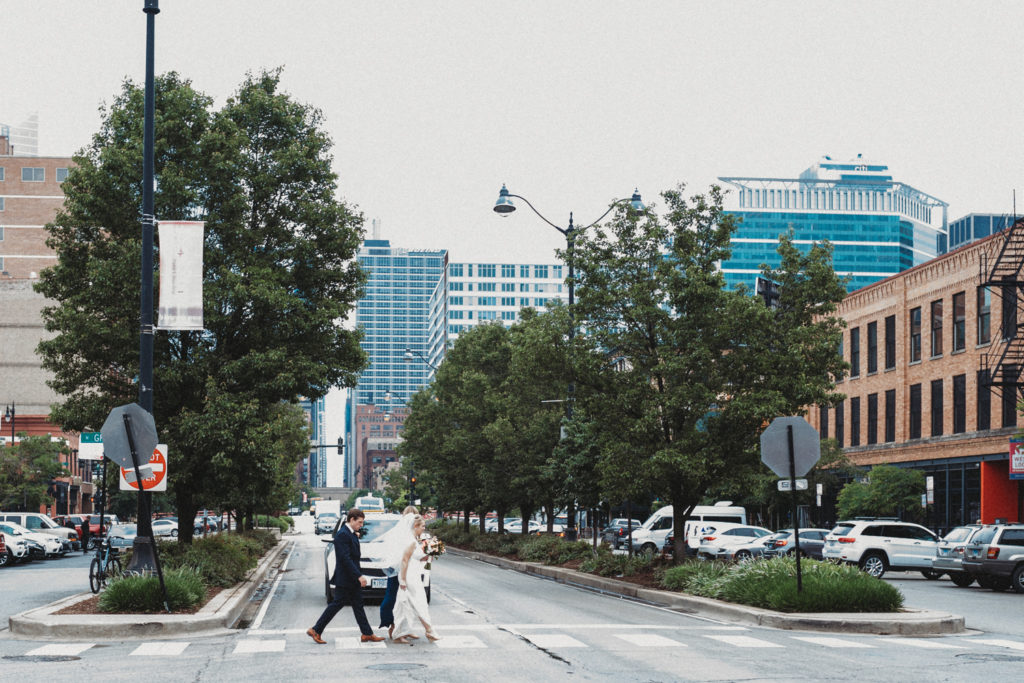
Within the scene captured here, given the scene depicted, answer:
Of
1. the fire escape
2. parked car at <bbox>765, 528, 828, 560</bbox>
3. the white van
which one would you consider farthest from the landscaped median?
the fire escape

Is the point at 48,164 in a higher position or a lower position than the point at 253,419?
higher

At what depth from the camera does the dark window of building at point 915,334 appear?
51.2 metres

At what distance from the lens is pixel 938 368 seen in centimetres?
4900

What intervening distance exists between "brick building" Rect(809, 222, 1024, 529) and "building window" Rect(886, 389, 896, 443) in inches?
2.2

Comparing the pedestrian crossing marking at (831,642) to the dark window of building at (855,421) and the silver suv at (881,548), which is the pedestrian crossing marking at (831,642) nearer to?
the silver suv at (881,548)

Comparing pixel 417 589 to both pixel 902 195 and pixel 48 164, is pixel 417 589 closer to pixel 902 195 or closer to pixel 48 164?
pixel 48 164

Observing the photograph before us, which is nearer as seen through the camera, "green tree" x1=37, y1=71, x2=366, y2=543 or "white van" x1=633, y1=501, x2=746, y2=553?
"green tree" x1=37, y1=71, x2=366, y2=543

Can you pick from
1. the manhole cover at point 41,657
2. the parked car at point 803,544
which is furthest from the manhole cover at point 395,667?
the parked car at point 803,544

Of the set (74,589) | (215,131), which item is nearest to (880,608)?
(215,131)

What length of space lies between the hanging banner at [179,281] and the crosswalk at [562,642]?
508cm

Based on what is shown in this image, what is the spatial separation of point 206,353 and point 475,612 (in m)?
8.45

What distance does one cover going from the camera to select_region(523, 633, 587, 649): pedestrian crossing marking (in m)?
14.1

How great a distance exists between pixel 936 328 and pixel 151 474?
40426 millimetres

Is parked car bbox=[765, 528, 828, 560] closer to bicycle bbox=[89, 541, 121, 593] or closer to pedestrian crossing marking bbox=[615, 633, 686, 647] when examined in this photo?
bicycle bbox=[89, 541, 121, 593]
